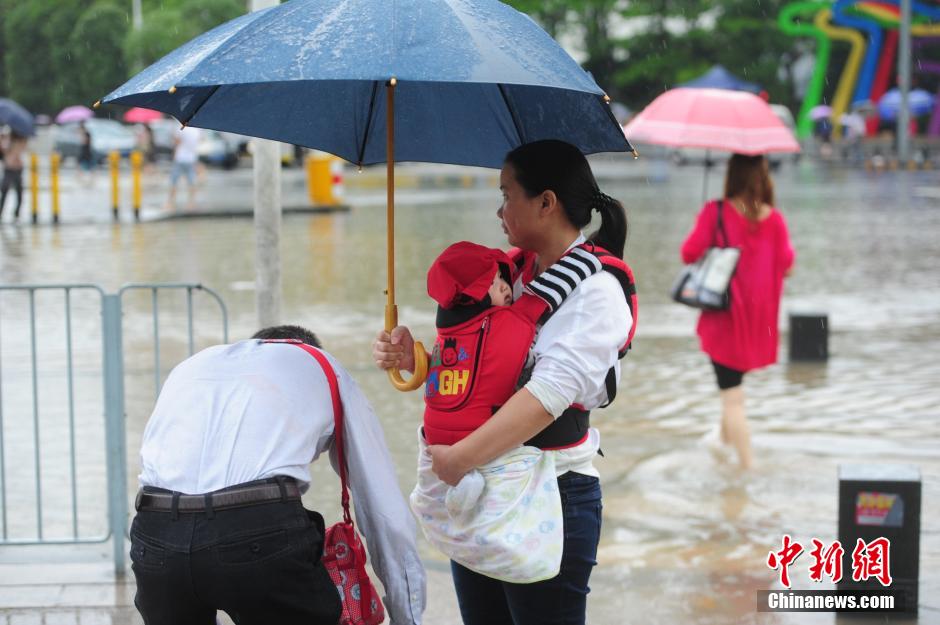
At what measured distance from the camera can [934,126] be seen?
46.9 m

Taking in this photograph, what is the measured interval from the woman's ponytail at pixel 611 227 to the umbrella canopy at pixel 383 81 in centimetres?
26

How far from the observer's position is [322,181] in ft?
77.9

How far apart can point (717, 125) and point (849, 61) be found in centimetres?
4530

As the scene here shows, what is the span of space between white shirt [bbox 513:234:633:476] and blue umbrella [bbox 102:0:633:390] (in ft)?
1.15

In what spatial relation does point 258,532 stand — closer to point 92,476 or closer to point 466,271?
point 466,271

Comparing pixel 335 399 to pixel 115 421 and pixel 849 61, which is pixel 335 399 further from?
pixel 849 61

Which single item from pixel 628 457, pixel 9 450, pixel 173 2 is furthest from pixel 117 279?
pixel 173 2

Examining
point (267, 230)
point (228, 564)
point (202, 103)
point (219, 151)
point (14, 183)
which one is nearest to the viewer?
point (228, 564)

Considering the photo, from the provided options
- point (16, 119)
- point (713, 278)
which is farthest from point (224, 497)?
point (16, 119)

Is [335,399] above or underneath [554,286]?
underneath

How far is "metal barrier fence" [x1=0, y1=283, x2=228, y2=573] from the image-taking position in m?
4.97

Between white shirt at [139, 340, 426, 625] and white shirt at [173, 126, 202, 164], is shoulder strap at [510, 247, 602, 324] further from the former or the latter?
white shirt at [173, 126, 202, 164]

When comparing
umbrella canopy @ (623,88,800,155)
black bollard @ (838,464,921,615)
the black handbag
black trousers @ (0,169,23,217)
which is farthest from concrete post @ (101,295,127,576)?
black trousers @ (0,169,23,217)

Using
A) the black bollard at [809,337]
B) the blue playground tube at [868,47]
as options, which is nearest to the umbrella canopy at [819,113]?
the blue playground tube at [868,47]
